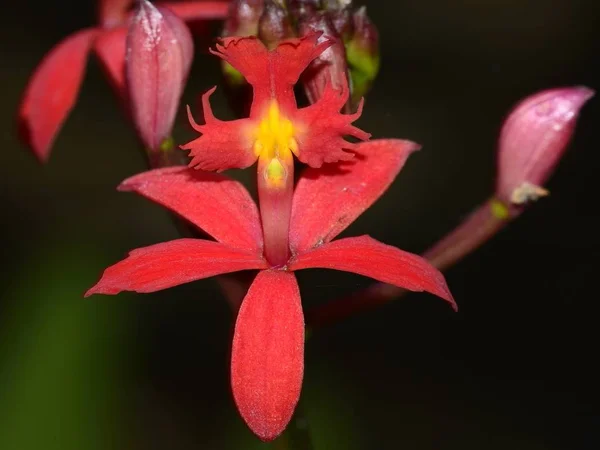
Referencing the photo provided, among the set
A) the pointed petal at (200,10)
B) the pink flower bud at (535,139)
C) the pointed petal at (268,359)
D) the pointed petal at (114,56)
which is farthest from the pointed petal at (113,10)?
the pointed petal at (268,359)

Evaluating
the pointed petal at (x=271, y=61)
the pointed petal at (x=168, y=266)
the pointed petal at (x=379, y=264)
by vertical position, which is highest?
the pointed petal at (x=271, y=61)

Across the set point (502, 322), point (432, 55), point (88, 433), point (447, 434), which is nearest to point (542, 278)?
point (502, 322)

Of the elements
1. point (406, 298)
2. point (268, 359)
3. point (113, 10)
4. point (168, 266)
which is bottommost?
point (406, 298)

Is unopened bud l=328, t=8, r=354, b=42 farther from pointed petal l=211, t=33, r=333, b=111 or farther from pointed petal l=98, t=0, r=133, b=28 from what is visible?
pointed petal l=98, t=0, r=133, b=28

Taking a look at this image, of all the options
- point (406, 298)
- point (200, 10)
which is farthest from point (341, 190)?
point (406, 298)

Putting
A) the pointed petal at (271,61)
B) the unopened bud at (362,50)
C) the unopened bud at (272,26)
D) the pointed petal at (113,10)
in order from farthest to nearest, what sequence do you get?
the pointed petal at (113,10)
the unopened bud at (362,50)
the unopened bud at (272,26)
the pointed petal at (271,61)

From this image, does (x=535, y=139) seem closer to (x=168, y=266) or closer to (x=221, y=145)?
(x=221, y=145)

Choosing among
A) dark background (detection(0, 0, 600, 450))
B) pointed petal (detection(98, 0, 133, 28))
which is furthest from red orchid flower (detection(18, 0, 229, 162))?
dark background (detection(0, 0, 600, 450))

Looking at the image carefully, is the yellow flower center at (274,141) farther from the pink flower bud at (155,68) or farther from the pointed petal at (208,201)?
the pink flower bud at (155,68)
